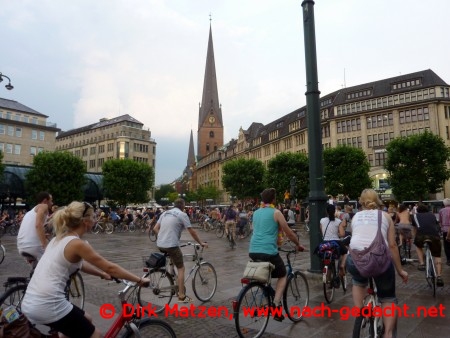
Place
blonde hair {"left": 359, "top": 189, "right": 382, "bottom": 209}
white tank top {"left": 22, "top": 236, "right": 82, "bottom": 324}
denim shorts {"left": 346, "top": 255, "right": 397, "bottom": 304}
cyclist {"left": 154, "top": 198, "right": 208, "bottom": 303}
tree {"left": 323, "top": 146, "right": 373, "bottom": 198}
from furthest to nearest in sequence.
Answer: tree {"left": 323, "top": 146, "right": 373, "bottom": 198} → cyclist {"left": 154, "top": 198, "right": 208, "bottom": 303} → blonde hair {"left": 359, "top": 189, "right": 382, "bottom": 209} → denim shorts {"left": 346, "top": 255, "right": 397, "bottom": 304} → white tank top {"left": 22, "top": 236, "right": 82, "bottom": 324}

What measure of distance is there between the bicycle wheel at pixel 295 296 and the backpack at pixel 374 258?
5.77 ft

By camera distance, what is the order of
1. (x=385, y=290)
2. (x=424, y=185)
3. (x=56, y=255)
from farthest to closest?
(x=424, y=185)
(x=385, y=290)
(x=56, y=255)

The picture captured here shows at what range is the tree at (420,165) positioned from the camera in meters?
46.0

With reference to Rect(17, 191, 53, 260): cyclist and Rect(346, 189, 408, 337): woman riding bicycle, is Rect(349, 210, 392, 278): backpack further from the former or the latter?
Rect(17, 191, 53, 260): cyclist

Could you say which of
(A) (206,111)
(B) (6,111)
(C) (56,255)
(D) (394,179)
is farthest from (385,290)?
(A) (206,111)

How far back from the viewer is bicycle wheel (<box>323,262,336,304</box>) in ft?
23.3

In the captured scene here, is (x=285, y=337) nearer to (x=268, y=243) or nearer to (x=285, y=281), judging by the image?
(x=285, y=281)

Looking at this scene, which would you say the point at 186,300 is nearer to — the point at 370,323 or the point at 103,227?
the point at 370,323

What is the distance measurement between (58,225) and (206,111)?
13819cm

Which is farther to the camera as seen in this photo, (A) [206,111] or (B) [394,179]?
(A) [206,111]

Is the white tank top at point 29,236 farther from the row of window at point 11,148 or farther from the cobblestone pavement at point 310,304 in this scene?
the row of window at point 11,148

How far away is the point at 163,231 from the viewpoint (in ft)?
23.3

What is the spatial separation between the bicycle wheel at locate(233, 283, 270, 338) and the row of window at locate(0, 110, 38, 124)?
89.2m

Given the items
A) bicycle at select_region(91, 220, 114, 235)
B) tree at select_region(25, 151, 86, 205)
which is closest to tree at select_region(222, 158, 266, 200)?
tree at select_region(25, 151, 86, 205)
